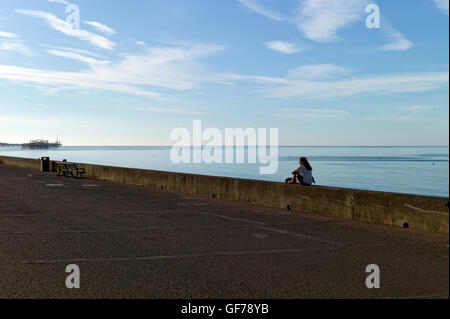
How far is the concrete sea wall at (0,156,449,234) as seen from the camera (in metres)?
9.84

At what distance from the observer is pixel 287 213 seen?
1295 centimetres

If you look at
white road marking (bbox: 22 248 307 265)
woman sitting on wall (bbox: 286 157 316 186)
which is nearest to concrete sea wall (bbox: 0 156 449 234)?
woman sitting on wall (bbox: 286 157 316 186)

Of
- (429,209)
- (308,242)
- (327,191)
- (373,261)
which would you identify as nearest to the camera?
(373,261)

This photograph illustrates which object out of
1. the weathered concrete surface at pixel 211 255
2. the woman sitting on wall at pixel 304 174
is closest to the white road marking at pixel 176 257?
the weathered concrete surface at pixel 211 255

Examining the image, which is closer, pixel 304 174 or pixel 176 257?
pixel 176 257

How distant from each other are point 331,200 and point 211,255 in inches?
226

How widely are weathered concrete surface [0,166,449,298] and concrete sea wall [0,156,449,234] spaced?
1.64 ft

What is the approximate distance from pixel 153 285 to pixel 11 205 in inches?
405

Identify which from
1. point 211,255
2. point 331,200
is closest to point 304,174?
point 331,200

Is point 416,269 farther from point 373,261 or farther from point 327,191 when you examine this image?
point 327,191

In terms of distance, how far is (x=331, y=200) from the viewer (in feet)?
40.6

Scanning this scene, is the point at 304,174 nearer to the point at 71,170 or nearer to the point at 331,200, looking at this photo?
the point at 331,200

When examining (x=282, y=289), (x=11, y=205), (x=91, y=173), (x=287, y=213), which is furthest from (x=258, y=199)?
(x=91, y=173)

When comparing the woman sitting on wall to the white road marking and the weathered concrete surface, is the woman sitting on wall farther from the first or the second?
the white road marking
